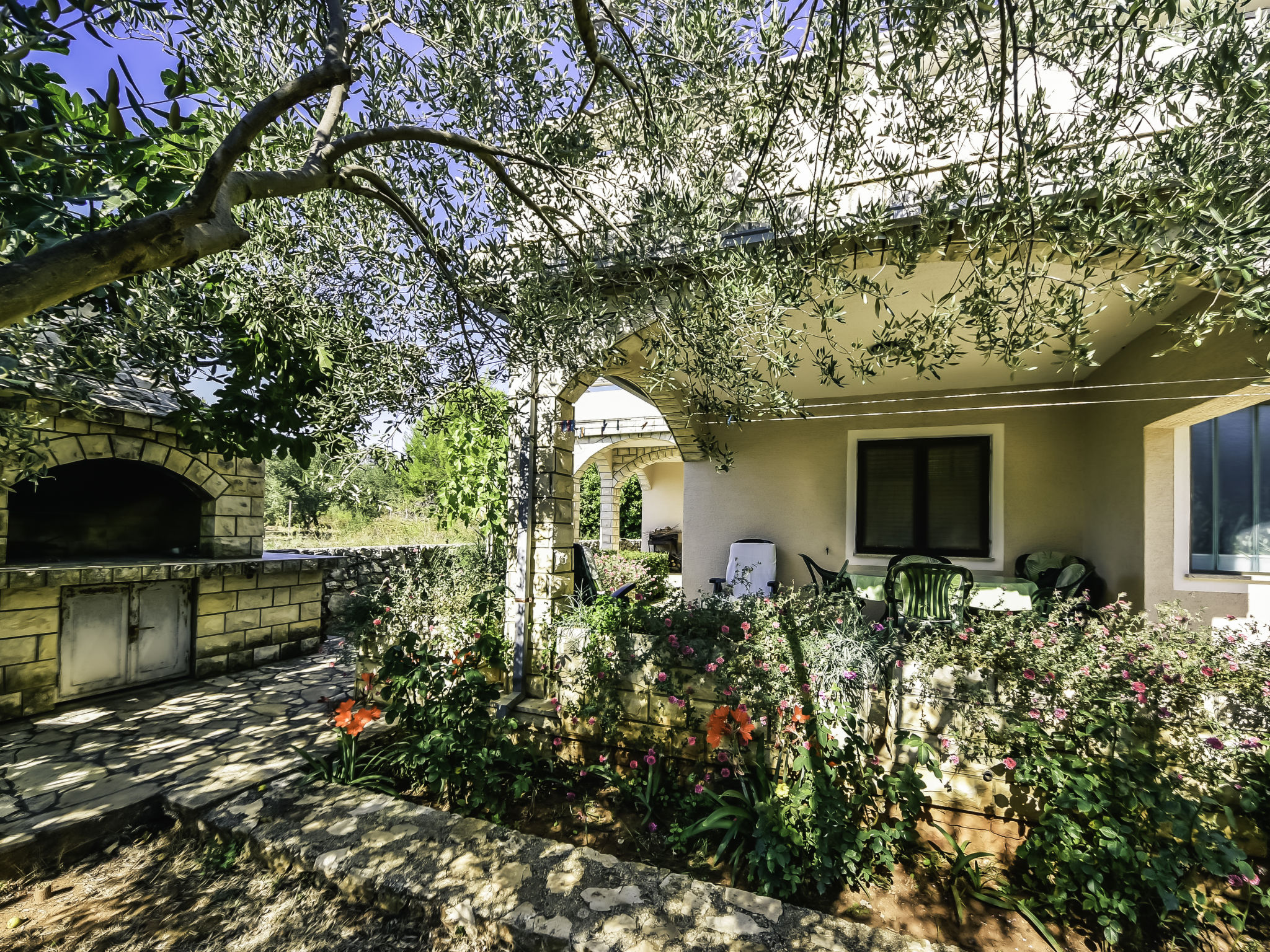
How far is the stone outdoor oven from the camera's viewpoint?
442 cm

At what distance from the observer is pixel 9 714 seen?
4.29 meters

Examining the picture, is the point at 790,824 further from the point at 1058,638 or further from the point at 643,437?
the point at 643,437

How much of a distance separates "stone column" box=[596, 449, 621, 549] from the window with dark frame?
22.7 ft

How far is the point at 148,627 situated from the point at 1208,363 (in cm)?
868

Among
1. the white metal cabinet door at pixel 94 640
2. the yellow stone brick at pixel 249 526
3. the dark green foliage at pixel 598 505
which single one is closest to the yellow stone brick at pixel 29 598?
the white metal cabinet door at pixel 94 640

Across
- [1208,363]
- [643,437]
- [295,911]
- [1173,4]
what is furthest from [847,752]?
[643,437]

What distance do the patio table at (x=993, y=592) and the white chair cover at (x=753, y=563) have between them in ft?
4.36

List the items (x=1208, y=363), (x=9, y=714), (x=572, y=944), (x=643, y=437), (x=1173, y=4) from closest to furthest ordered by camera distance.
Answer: (x=1173, y=4) < (x=572, y=944) < (x=1208, y=363) < (x=9, y=714) < (x=643, y=437)

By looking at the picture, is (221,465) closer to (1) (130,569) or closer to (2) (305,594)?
(1) (130,569)

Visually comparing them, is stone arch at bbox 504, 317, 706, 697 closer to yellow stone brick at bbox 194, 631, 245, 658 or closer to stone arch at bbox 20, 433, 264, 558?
stone arch at bbox 20, 433, 264, 558

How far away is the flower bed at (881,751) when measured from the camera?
241 cm

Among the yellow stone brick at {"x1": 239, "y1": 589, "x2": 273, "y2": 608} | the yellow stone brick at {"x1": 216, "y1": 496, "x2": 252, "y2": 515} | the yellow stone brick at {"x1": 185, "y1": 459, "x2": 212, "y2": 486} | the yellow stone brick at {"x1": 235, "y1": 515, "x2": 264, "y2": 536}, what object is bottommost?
the yellow stone brick at {"x1": 239, "y1": 589, "x2": 273, "y2": 608}

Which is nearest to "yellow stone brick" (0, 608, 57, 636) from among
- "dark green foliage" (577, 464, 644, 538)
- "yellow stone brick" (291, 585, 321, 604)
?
"yellow stone brick" (291, 585, 321, 604)

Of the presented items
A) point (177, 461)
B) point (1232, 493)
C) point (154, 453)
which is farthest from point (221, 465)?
point (1232, 493)
